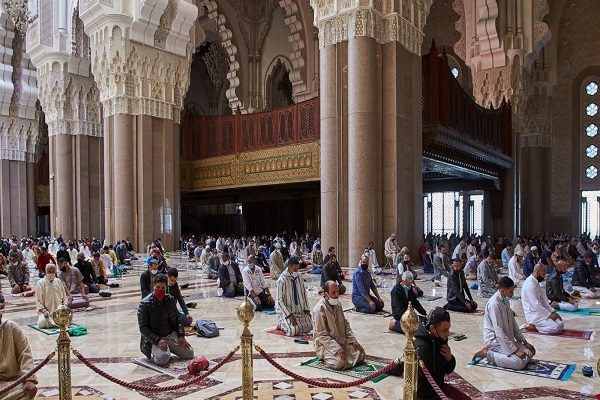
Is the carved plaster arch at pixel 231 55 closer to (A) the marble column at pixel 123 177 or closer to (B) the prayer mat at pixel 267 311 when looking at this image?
(A) the marble column at pixel 123 177

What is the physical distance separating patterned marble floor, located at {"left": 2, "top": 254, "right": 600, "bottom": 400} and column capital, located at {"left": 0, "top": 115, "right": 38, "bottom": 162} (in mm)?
18098

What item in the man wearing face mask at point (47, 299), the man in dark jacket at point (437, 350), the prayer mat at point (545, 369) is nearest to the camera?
the man in dark jacket at point (437, 350)

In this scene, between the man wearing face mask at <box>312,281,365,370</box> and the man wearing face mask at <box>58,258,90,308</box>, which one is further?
the man wearing face mask at <box>58,258,90,308</box>

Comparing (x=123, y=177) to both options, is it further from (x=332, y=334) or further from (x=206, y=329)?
(x=332, y=334)

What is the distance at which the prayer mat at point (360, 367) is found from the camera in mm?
4043

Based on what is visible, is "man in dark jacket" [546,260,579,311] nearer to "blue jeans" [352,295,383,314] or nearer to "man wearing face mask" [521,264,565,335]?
"man wearing face mask" [521,264,565,335]

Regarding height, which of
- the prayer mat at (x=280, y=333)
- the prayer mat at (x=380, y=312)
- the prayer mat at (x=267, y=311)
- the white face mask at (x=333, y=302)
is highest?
the white face mask at (x=333, y=302)

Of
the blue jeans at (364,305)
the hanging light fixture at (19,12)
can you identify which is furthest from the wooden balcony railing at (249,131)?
the blue jeans at (364,305)

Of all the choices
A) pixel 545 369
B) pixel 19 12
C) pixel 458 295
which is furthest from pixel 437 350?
A: pixel 19 12

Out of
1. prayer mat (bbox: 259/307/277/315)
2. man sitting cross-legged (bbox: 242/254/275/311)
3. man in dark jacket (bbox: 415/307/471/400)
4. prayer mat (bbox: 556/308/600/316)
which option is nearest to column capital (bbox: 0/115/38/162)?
man sitting cross-legged (bbox: 242/254/275/311)

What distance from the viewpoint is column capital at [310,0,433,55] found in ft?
35.4

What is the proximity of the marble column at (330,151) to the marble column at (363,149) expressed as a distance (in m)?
0.35

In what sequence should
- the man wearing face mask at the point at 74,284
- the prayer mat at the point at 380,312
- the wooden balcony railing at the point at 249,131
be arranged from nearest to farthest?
the prayer mat at the point at 380,312
the man wearing face mask at the point at 74,284
the wooden balcony railing at the point at 249,131

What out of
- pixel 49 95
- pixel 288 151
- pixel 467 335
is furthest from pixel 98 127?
pixel 467 335
